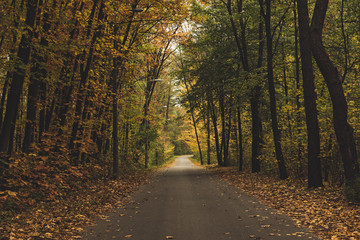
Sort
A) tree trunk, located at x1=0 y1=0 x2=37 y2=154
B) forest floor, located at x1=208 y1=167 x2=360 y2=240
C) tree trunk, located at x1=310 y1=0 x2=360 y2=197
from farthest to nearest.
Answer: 1. tree trunk, located at x1=310 y1=0 x2=360 y2=197
2. tree trunk, located at x1=0 y1=0 x2=37 y2=154
3. forest floor, located at x1=208 y1=167 x2=360 y2=240

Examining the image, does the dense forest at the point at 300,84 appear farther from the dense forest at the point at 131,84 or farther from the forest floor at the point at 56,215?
the forest floor at the point at 56,215

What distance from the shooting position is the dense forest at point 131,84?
29.4 feet

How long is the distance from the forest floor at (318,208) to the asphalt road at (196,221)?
0.46 metres

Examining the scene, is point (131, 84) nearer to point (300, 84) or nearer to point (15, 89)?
point (300, 84)

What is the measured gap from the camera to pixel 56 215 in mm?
7641

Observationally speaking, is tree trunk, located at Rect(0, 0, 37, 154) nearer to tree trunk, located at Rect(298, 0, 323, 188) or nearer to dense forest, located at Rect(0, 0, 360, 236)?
dense forest, located at Rect(0, 0, 360, 236)

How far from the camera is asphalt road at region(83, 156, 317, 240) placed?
6102mm

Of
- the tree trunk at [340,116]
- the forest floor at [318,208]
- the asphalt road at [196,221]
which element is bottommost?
the asphalt road at [196,221]

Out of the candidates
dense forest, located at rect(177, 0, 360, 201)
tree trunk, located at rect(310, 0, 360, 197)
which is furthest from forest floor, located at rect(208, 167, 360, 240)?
tree trunk, located at rect(310, 0, 360, 197)

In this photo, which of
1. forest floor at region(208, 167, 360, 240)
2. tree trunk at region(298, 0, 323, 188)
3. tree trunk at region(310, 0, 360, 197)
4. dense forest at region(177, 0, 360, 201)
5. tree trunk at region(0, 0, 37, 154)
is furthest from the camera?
tree trunk at region(298, 0, 323, 188)

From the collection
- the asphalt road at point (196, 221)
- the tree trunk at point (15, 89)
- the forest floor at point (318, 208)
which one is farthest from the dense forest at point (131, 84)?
the asphalt road at point (196, 221)

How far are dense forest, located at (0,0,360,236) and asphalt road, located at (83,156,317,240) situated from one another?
2474 mm

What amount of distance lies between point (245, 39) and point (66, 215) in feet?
54.8

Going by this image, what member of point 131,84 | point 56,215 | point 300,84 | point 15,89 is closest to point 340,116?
point 300,84
